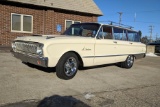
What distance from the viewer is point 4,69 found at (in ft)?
23.6

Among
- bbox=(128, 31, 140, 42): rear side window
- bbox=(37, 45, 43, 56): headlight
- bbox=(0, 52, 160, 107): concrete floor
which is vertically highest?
bbox=(128, 31, 140, 42): rear side window

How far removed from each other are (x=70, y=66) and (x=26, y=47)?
1387 mm

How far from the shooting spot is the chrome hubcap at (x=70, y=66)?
638 centimetres

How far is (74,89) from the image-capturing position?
5625 mm

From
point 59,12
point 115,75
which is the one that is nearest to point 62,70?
point 115,75

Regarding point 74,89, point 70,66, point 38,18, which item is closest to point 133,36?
point 70,66

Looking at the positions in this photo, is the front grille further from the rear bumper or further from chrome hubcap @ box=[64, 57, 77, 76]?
chrome hubcap @ box=[64, 57, 77, 76]

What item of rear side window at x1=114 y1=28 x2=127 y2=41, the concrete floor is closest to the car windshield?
rear side window at x1=114 y1=28 x2=127 y2=41

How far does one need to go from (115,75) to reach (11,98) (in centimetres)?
424

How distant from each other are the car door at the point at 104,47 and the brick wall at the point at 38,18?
26.0 feet

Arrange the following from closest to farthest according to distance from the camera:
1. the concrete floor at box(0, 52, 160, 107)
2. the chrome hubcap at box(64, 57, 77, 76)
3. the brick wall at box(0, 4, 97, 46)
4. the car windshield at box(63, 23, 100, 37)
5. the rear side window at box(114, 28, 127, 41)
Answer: the concrete floor at box(0, 52, 160, 107) < the chrome hubcap at box(64, 57, 77, 76) < the car windshield at box(63, 23, 100, 37) < the rear side window at box(114, 28, 127, 41) < the brick wall at box(0, 4, 97, 46)

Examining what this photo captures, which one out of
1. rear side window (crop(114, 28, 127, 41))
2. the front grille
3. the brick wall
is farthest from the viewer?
the brick wall

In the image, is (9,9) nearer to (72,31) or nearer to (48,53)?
(72,31)

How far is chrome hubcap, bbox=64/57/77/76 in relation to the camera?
6383mm
